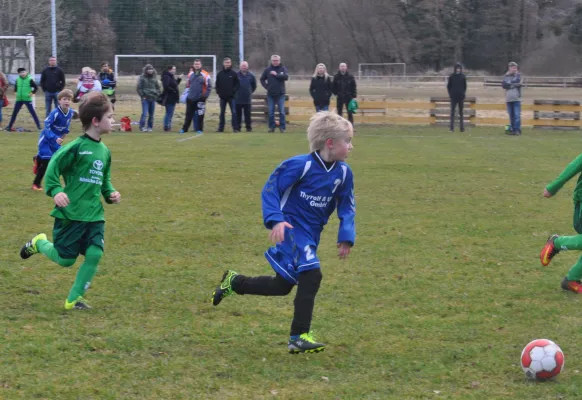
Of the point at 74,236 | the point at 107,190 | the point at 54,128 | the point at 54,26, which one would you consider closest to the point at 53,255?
the point at 74,236

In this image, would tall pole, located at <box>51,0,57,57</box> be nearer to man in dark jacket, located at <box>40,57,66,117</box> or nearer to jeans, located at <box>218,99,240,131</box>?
man in dark jacket, located at <box>40,57,66,117</box>

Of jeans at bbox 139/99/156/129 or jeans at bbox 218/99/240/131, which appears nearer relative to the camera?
jeans at bbox 218/99/240/131

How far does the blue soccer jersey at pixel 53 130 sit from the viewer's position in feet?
37.5

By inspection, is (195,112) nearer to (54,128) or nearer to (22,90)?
(22,90)

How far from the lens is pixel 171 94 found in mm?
24094

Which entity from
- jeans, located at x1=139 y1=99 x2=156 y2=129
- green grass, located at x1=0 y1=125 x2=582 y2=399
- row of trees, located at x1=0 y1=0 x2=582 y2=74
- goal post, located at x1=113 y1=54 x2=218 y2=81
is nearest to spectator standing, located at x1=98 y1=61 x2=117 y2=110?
jeans, located at x1=139 y1=99 x2=156 y2=129

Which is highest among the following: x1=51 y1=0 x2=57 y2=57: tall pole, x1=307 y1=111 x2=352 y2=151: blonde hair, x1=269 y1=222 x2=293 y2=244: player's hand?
x1=51 y1=0 x2=57 y2=57: tall pole

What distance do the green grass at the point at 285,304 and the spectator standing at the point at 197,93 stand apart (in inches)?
394

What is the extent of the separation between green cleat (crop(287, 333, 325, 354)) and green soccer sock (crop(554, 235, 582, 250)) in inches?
110

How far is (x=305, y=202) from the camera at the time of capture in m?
5.37

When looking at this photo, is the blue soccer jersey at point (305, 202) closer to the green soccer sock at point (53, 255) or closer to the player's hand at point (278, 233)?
the player's hand at point (278, 233)

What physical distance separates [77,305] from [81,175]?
3.24 ft

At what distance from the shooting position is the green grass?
4801 mm

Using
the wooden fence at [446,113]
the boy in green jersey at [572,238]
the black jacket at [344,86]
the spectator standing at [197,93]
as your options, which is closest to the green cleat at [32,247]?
the boy in green jersey at [572,238]
